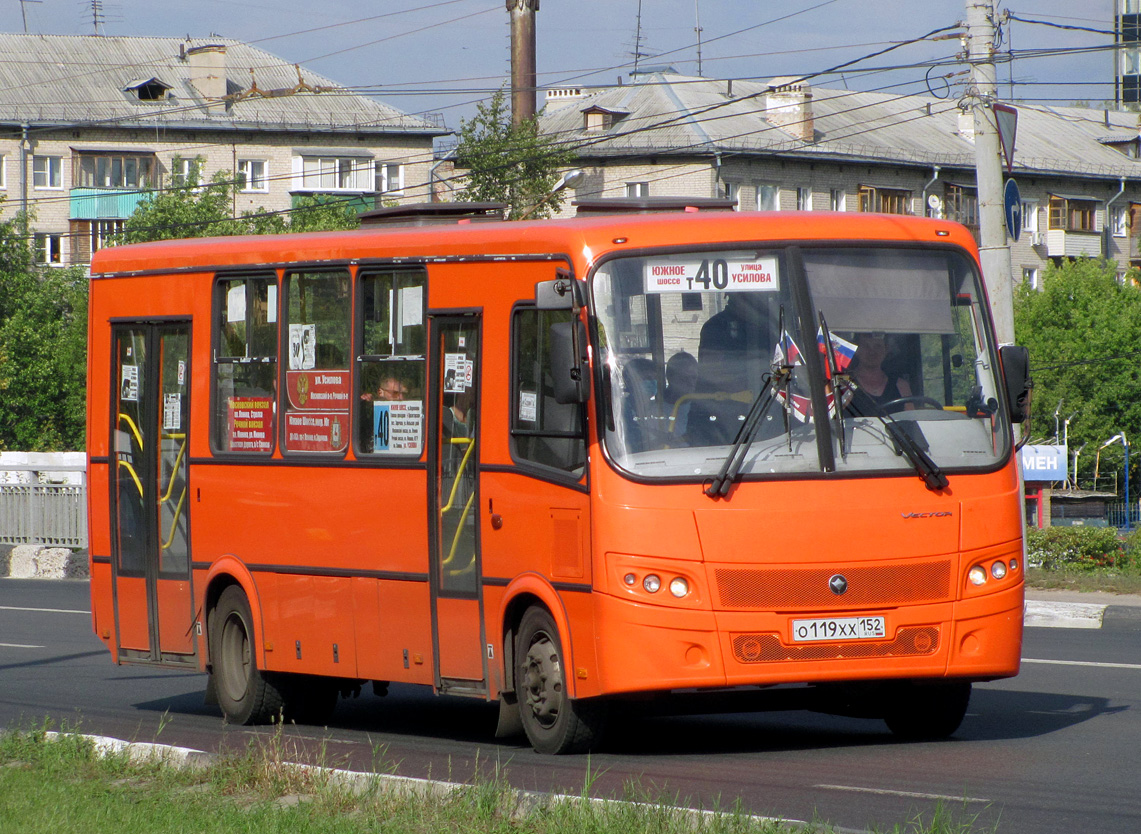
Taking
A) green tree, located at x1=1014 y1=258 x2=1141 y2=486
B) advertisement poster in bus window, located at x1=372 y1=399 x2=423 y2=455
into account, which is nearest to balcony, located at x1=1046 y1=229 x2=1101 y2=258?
green tree, located at x1=1014 y1=258 x2=1141 y2=486

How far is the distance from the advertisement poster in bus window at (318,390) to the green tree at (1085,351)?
191ft

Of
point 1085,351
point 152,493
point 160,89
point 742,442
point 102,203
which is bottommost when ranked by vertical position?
point 152,493

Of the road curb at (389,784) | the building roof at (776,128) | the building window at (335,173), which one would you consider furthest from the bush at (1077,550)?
the building window at (335,173)

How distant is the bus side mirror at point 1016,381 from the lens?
→ 29.1 feet

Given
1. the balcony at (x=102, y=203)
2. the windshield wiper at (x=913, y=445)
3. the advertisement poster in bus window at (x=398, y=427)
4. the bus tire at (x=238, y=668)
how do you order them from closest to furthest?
the windshield wiper at (x=913, y=445) → the advertisement poster in bus window at (x=398, y=427) → the bus tire at (x=238, y=668) → the balcony at (x=102, y=203)

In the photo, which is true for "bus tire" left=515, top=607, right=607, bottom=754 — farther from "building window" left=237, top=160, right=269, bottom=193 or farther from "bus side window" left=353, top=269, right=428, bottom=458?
"building window" left=237, top=160, right=269, bottom=193

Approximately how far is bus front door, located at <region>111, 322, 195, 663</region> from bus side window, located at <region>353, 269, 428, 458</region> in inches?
71.8

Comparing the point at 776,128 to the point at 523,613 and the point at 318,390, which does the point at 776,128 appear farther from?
the point at 523,613

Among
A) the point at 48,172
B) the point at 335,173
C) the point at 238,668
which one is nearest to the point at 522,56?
the point at 238,668

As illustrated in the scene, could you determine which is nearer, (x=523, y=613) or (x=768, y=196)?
(x=523, y=613)

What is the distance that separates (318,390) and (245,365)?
82 cm

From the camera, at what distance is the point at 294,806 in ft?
22.2

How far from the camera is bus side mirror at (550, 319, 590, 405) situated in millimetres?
8266

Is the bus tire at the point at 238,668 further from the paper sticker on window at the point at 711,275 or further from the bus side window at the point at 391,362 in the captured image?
the paper sticker on window at the point at 711,275
